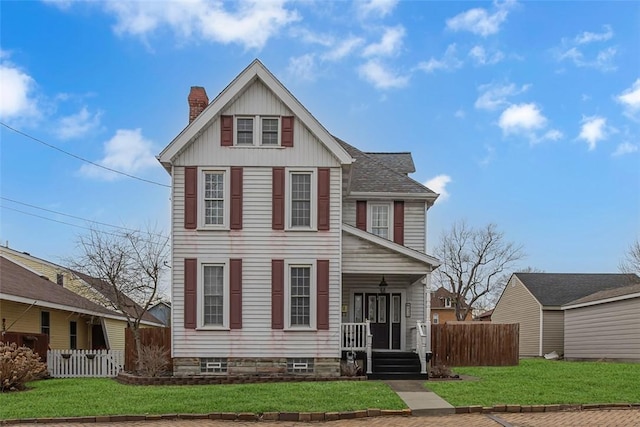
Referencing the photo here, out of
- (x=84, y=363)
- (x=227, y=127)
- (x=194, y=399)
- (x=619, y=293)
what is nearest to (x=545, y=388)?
(x=194, y=399)

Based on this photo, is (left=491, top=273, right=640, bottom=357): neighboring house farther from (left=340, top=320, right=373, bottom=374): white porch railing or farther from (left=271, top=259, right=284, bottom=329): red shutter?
(left=271, top=259, right=284, bottom=329): red shutter

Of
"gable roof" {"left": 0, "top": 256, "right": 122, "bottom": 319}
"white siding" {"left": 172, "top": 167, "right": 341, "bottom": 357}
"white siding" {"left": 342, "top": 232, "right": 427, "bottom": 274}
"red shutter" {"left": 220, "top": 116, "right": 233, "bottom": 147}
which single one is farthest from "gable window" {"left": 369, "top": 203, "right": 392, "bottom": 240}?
"gable roof" {"left": 0, "top": 256, "right": 122, "bottom": 319}

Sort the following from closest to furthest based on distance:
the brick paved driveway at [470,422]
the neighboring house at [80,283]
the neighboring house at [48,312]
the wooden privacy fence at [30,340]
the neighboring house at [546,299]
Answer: the brick paved driveway at [470,422], the wooden privacy fence at [30,340], the neighboring house at [48,312], the neighboring house at [80,283], the neighboring house at [546,299]

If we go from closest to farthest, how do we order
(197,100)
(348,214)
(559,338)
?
(197,100) → (348,214) → (559,338)

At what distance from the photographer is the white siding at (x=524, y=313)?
3666 cm

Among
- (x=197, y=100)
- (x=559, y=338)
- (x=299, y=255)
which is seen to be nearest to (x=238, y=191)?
(x=299, y=255)

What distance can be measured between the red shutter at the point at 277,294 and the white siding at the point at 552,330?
2229 cm

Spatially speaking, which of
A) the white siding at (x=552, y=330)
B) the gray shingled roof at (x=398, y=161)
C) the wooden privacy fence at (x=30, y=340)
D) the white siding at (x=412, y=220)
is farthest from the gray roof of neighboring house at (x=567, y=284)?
the wooden privacy fence at (x=30, y=340)

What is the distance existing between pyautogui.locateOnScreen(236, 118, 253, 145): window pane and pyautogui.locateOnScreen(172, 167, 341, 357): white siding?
86 cm

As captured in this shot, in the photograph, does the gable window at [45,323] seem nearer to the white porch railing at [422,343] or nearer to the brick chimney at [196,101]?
the brick chimney at [196,101]

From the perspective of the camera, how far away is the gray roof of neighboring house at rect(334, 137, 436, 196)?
72.1 ft

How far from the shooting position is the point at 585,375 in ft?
57.5

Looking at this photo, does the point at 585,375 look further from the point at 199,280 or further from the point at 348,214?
the point at 199,280

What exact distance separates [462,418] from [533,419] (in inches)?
51.3
